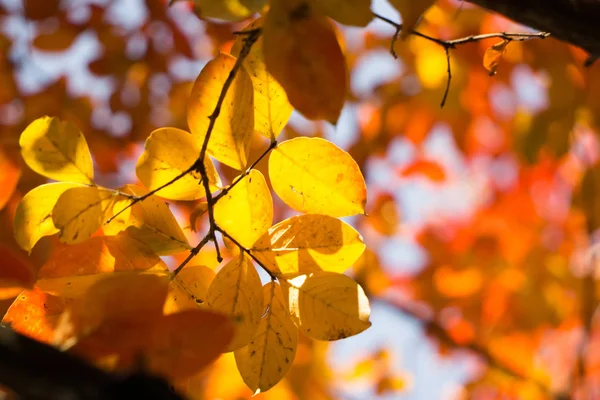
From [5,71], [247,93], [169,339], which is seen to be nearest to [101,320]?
[169,339]

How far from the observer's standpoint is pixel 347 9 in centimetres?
59

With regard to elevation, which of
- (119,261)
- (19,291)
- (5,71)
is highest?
(119,261)

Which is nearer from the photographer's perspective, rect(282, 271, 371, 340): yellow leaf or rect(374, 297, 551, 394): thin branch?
rect(282, 271, 371, 340): yellow leaf

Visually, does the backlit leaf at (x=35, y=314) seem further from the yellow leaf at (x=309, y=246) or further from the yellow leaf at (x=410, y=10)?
the yellow leaf at (x=410, y=10)

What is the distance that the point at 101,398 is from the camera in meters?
0.36

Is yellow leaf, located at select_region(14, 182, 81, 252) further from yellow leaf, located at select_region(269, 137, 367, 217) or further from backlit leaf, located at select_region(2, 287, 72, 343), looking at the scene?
yellow leaf, located at select_region(269, 137, 367, 217)

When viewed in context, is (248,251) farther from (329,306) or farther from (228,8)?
(228,8)

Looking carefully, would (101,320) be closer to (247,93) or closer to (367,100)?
(247,93)

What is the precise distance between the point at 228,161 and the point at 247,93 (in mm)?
96

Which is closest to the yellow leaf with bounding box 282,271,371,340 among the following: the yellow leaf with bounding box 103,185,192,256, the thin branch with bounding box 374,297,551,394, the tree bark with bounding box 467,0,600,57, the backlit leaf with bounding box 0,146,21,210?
the yellow leaf with bounding box 103,185,192,256

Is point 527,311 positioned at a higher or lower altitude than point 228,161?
lower

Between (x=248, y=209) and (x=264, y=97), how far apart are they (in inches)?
5.8

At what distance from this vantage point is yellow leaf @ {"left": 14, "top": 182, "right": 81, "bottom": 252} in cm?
72

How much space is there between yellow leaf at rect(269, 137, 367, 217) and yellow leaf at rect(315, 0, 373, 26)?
168 millimetres
